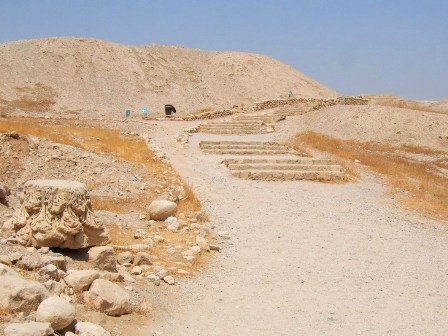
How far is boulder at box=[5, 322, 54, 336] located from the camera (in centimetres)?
386

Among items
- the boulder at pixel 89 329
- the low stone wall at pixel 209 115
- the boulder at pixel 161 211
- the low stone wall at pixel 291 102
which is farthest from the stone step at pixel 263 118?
the boulder at pixel 89 329

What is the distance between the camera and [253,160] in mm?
15906

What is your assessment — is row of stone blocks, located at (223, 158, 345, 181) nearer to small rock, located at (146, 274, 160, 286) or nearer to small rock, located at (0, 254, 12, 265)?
small rock, located at (146, 274, 160, 286)

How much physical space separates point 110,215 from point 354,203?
19.6ft

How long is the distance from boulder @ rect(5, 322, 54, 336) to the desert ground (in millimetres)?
241

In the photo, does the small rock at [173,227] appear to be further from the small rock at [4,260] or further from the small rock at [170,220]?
the small rock at [4,260]

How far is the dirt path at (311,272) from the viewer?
18.8ft

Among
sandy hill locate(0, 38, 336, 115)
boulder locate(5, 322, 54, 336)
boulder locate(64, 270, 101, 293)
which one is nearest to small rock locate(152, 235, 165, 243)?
boulder locate(64, 270, 101, 293)

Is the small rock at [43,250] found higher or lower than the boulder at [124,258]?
higher

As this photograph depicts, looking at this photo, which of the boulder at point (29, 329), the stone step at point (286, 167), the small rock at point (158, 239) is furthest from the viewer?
the stone step at point (286, 167)

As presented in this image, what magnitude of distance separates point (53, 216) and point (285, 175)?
9.05m

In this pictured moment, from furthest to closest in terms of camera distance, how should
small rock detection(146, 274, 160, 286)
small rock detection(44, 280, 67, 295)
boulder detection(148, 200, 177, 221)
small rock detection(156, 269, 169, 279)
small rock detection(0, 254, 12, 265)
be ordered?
1. boulder detection(148, 200, 177, 221)
2. small rock detection(156, 269, 169, 279)
3. small rock detection(146, 274, 160, 286)
4. small rock detection(0, 254, 12, 265)
5. small rock detection(44, 280, 67, 295)

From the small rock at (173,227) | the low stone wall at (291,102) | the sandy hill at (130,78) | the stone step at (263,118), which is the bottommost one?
the small rock at (173,227)

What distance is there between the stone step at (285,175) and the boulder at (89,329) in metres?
10.0
